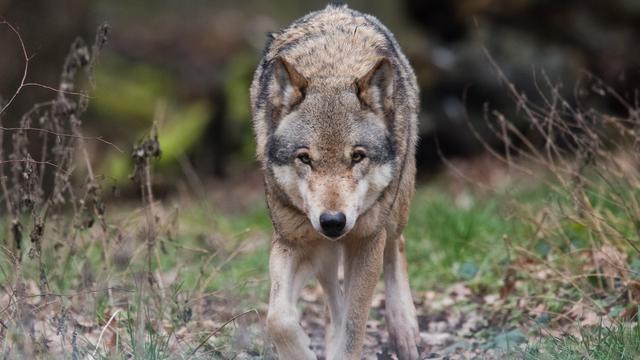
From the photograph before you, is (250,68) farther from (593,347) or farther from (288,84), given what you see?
(593,347)

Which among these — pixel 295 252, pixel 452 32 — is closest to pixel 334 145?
pixel 295 252

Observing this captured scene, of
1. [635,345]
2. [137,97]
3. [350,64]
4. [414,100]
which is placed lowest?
[137,97]

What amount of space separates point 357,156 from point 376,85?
49 centimetres

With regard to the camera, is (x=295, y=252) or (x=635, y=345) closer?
(x=635, y=345)

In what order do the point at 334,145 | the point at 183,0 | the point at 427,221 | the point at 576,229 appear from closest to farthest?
the point at 334,145 → the point at 576,229 → the point at 427,221 → the point at 183,0

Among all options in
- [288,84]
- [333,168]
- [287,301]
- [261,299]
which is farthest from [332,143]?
[261,299]

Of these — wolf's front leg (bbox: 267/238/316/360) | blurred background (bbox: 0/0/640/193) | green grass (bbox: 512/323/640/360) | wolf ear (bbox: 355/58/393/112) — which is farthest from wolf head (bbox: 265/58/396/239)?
blurred background (bbox: 0/0/640/193)

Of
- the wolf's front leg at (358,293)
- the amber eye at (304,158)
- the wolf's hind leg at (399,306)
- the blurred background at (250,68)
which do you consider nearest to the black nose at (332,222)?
the amber eye at (304,158)

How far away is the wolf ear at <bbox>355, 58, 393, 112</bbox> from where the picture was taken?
563 cm

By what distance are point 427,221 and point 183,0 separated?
14240 mm

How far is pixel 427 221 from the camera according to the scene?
923 cm

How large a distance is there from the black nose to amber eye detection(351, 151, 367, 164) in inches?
16.6

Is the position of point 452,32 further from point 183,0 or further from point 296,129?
point 296,129

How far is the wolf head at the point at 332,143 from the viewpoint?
17.1 feet
